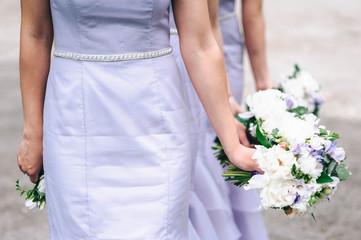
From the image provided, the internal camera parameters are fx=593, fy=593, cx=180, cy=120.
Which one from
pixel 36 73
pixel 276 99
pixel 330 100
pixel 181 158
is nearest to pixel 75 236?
pixel 181 158

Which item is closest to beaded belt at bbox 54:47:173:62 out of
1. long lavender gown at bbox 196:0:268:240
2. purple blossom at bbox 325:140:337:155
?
purple blossom at bbox 325:140:337:155

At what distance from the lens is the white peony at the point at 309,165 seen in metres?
2.10

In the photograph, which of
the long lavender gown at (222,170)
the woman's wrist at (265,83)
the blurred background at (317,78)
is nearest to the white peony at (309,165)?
the long lavender gown at (222,170)

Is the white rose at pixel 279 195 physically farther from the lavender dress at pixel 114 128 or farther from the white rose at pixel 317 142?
the lavender dress at pixel 114 128

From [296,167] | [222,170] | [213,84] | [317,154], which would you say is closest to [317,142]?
[317,154]

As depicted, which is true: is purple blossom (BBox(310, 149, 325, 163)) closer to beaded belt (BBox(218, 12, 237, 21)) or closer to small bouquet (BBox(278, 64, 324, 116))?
small bouquet (BBox(278, 64, 324, 116))

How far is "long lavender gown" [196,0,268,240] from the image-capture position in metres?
3.42

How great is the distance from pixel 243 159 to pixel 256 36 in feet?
5.00

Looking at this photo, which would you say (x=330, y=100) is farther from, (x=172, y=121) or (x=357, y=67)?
(x=172, y=121)

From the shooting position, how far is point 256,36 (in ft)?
11.8

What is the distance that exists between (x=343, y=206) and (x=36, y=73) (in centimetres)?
319

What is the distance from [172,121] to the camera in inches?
87.7

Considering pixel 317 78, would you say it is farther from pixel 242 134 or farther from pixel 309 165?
pixel 309 165

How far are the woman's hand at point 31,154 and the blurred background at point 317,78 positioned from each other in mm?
2031
